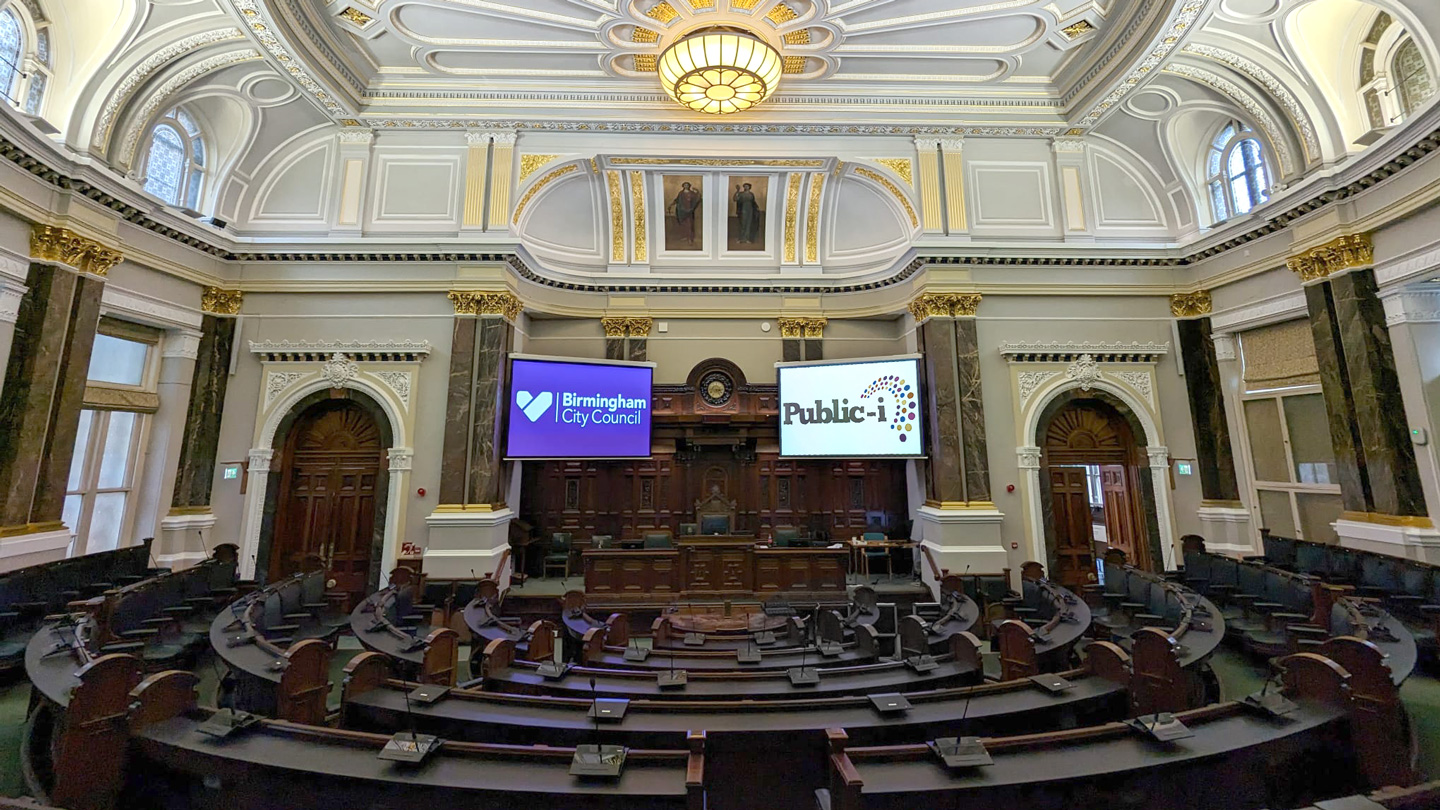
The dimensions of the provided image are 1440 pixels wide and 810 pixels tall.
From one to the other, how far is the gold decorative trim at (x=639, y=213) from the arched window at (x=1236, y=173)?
960 centimetres

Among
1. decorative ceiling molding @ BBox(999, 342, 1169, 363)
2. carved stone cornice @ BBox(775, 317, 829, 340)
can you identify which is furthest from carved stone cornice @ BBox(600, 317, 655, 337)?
decorative ceiling molding @ BBox(999, 342, 1169, 363)

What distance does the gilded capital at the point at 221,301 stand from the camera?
897 centimetres

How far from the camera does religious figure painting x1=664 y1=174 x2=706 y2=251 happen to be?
10688 mm

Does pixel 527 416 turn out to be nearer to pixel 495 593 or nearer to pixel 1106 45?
pixel 495 593

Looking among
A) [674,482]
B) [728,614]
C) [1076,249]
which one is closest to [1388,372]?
[1076,249]

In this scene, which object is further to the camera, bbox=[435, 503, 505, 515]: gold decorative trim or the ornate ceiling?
bbox=[435, 503, 505, 515]: gold decorative trim

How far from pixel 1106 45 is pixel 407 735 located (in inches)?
424

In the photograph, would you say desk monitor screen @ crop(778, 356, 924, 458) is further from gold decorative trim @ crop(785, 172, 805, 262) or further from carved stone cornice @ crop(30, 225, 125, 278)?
carved stone cornice @ crop(30, 225, 125, 278)

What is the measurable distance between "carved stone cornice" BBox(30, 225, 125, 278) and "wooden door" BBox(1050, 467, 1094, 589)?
45.1 feet

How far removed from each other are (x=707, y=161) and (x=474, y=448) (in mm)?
6050

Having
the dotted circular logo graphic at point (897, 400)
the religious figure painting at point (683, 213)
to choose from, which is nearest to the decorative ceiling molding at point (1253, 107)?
the dotted circular logo graphic at point (897, 400)

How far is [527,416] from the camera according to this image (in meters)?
9.38

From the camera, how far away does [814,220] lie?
36.1 ft

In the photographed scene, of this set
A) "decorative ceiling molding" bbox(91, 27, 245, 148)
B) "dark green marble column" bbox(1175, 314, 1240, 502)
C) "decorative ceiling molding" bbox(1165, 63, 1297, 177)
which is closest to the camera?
"decorative ceiling molding" bbox(91, 27, 245, 148)
